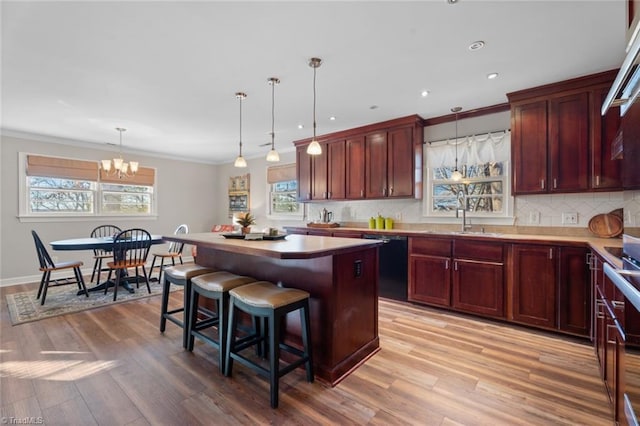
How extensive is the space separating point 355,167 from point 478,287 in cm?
242

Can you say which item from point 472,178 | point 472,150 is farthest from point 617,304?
point 472,150

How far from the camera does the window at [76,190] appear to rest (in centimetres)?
497

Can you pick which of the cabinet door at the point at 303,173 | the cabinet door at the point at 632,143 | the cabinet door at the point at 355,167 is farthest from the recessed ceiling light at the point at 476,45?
the cabinet door at the point at 303,173

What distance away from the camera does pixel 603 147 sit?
2826 mm

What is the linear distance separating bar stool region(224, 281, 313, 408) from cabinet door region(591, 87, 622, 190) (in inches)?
121

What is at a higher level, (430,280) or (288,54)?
(288,54)

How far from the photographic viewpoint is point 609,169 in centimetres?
280

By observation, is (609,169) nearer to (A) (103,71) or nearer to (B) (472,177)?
(B) (472,177)

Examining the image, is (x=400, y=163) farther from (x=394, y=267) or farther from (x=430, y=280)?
(x=430, y=280)

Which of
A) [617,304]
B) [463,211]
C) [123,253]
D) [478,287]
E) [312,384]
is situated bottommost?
[312,384]

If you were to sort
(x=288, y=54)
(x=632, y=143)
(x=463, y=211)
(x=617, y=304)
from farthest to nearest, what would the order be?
(x=463, y=211), (x=288, y=54), (x=632, y=143), (x=617, y=304)

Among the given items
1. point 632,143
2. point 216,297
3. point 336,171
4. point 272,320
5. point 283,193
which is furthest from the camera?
point 283,193

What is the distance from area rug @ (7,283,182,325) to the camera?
3396mm

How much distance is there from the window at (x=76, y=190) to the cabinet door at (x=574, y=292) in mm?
7096
